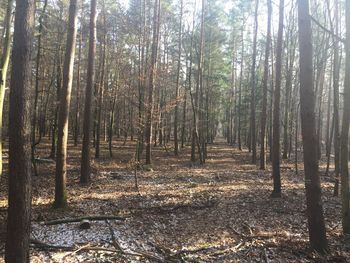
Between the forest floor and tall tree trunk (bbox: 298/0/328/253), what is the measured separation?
0.51 meters

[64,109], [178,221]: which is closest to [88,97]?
[64,109]

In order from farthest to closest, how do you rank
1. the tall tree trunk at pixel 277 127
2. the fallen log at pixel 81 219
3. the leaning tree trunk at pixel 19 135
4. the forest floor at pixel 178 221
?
the tall tree trunk at pixel 277 127, the fallen log at pixel 81 219, the forest floor at pixel 178 221, the leaning tree trunk at pixel 19 135

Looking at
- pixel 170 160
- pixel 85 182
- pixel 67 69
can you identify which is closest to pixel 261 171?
pixel 170 160

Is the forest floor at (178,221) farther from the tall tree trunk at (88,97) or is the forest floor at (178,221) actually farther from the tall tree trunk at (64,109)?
the tall tree trunk at (88,97)

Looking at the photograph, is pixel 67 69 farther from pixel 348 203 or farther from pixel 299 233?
pixel 348 203

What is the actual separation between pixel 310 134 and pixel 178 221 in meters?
4.43

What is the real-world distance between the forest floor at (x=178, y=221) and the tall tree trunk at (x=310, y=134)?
0.51m

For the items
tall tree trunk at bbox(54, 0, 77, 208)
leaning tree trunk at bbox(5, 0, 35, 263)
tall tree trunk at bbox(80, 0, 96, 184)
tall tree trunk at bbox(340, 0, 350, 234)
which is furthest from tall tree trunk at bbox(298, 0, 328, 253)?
tall tree trunk at bbox(80, 0, 96, 184)

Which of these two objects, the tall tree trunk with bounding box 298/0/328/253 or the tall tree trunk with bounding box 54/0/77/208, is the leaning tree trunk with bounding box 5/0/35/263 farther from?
the tall tree trunk with bounding box 298/0/328/253

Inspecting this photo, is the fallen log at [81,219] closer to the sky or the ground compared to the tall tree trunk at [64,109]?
closer to the ground

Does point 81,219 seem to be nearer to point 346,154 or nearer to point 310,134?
point 310,134

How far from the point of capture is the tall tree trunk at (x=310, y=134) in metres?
7.15

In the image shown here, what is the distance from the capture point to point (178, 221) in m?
9.52

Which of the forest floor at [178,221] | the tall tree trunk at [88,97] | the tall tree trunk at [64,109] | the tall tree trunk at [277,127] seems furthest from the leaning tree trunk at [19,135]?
the tall tree trunk at [277,127]
